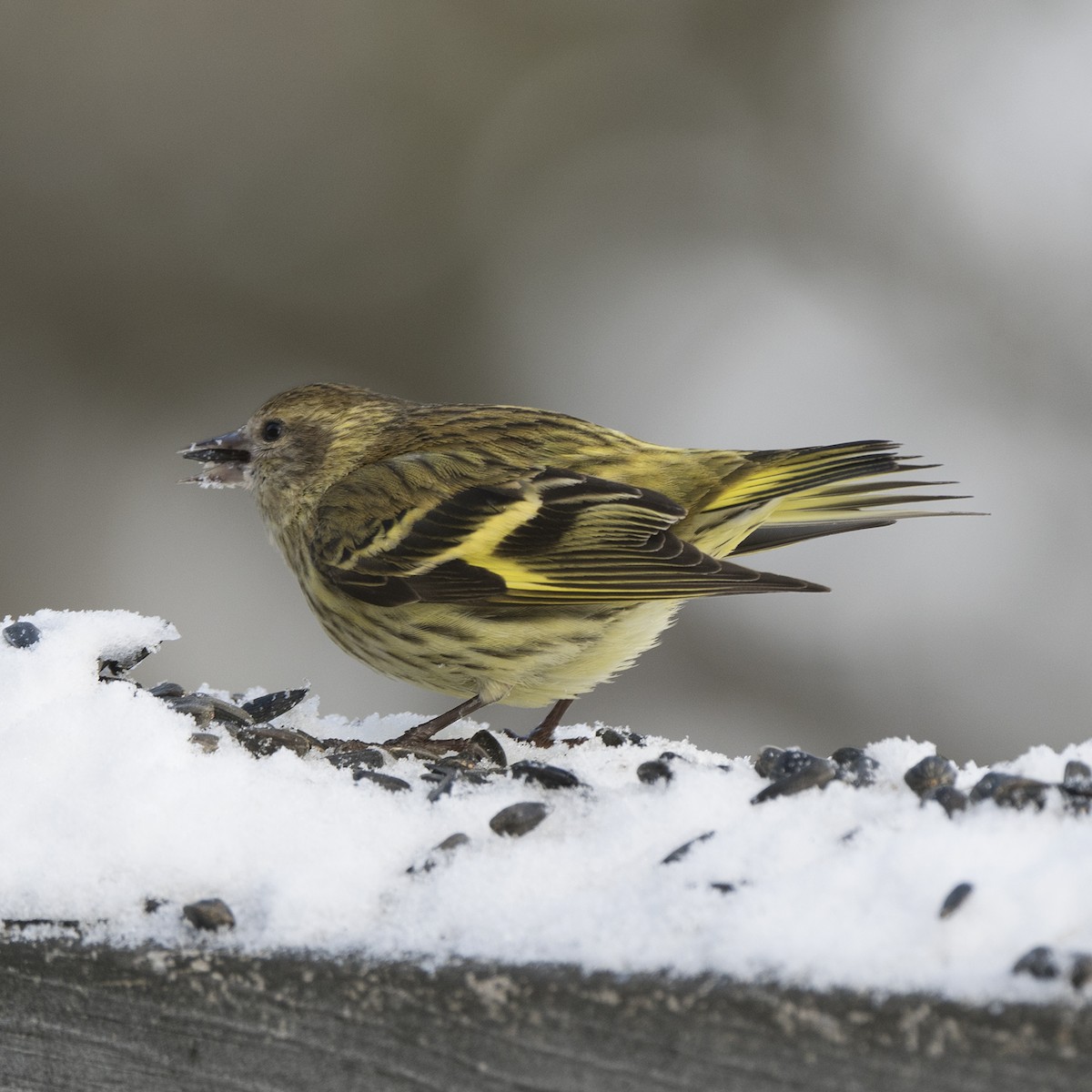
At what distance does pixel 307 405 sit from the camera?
4.22m

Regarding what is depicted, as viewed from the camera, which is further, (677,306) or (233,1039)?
(677,306)

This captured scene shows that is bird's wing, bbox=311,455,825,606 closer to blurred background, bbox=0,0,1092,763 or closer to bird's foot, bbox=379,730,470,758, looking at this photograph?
bird's foot, bbox=379,730,470,758

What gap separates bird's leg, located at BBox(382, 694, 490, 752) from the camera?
303 centimetres

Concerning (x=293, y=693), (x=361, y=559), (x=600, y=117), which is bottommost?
(x=293, y=693)

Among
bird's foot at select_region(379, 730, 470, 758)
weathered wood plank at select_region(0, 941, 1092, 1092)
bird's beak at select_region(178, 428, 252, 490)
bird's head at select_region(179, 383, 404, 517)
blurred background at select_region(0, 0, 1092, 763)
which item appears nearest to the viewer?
weathered wood plank at select_region(0, 941, 1092, 1092)

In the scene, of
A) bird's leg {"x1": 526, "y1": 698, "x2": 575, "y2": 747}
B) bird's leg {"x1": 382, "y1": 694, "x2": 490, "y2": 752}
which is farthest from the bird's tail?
bird's leg {"x1": 382, "y1": 694, "x2": 490, "y2": 752}

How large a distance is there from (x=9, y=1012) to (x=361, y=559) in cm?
184

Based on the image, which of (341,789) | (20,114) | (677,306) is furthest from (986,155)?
(341,789)

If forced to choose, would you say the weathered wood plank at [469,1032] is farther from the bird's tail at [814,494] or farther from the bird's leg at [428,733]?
the bird's tail at [814,494]

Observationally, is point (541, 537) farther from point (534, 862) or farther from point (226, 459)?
point (534, 862)

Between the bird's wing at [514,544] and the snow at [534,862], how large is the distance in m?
0.94

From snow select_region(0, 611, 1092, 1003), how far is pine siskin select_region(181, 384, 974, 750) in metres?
0.98

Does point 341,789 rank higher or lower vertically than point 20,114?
lower

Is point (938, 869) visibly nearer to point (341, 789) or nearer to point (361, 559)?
point (341, 789)
